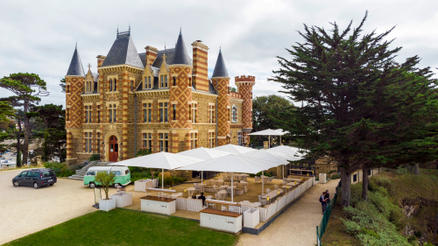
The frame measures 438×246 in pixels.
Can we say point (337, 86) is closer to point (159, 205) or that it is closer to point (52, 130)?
point (159, 205)

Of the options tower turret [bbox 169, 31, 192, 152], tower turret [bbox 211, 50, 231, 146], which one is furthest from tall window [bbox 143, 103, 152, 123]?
tower turret [bbox 211, 50, 231, 146]

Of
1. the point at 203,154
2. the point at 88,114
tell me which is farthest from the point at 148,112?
the point at 203,154

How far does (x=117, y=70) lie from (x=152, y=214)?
56.4 feet

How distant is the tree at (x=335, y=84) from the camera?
557 inches

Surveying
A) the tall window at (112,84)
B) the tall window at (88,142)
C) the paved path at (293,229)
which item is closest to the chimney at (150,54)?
the tall window at (112,84)

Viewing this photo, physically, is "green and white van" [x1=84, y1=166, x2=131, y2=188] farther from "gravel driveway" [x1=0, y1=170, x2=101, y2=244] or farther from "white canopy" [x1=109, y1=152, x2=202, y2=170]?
"white canopy" [x1=109, y1=152, x2=202, y2=170]

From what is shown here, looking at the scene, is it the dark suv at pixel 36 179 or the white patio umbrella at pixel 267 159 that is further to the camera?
the dark suv at pixel 36 179

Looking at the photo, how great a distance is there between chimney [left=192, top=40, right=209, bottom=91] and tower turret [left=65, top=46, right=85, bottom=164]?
13.2 meters

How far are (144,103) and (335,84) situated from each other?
60.4 ft

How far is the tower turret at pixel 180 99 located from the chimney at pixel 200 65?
2.72 meters

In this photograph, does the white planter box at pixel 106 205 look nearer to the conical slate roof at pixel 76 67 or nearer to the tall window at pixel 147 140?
the tall window at pixel 147 140

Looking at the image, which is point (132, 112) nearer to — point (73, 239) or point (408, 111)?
point (73, 239)

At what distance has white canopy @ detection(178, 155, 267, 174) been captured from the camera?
13362mm

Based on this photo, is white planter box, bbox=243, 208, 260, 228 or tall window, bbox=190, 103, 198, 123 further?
tall window, bbox=190, 103, 198, 123
